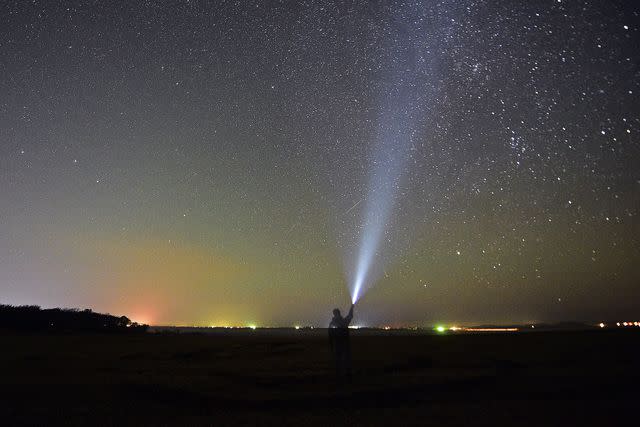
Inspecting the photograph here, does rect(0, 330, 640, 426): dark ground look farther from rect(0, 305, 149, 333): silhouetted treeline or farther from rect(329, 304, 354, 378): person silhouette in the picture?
rect(0, 305, 149, 333): silhouetted treeline

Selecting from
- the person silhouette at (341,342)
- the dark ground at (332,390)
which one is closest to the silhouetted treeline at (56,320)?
the dark ground at (332,390)

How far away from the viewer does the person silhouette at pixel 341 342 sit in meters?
13.4

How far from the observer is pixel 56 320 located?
2231 inches

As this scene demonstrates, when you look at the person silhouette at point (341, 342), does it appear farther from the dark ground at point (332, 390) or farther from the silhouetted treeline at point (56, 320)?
the silhouetted treeline at point (56, 320)

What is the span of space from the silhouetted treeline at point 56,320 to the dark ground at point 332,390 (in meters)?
38.3

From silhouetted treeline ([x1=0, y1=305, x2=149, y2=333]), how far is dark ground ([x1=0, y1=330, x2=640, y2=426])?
3831cm

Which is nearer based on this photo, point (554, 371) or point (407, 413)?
point (407, 413)

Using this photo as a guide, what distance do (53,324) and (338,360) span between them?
51997 mm

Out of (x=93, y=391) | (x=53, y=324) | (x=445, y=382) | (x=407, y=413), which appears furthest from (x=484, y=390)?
(x=53, y=324)

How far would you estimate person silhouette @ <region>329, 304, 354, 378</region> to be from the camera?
13.4m

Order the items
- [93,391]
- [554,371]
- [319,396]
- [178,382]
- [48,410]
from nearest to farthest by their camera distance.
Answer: [48,410] → [319,396] → [93,391] → [178,382] → [554,371]

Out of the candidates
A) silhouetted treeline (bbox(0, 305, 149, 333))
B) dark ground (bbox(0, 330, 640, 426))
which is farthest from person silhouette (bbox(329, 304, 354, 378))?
silhouetted treeline (bbox(0, 305, 149, 333))

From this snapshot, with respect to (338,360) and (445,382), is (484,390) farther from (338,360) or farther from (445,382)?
(338,360)

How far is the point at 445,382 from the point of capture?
12352 millimetres
